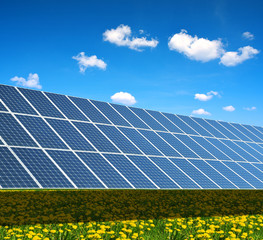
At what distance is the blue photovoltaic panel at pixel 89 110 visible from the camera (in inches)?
1073

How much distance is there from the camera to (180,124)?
3491 cm

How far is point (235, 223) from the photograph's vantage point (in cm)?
1149

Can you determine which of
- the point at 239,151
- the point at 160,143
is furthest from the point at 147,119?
the point at 239,151

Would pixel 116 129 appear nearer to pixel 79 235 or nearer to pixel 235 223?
pixel 235 223

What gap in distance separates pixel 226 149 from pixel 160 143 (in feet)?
29.3

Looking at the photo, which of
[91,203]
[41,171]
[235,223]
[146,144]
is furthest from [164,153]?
[235,223]

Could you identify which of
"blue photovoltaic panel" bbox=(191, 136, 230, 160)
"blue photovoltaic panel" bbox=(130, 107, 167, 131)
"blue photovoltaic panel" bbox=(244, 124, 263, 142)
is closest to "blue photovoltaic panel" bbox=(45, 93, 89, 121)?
"blue photovoltaic panel" bbox=(130, 107, 167, 131)

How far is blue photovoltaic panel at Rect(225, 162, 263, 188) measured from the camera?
28689 millimetres

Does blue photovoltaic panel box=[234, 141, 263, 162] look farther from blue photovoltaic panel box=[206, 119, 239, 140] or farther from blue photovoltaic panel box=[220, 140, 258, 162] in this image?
blue photovoltaic panel box=[206, 119, 239, 140]

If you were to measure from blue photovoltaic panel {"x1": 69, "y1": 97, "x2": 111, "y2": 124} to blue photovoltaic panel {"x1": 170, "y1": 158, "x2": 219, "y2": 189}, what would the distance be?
6432 mm

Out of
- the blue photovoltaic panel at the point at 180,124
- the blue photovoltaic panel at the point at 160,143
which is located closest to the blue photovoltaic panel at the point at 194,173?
the blue photovoltaic panel at the point at 160,143

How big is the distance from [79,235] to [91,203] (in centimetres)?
544

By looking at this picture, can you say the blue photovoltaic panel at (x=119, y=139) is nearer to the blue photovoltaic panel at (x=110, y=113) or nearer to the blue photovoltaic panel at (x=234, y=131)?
the blue photovoltaic panel at (x=110, y=113)

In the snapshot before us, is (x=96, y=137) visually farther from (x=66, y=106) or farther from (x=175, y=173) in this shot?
(x=175, y=173)
